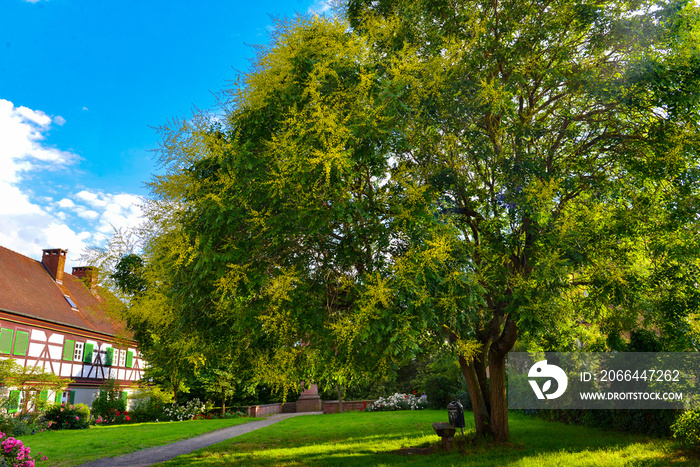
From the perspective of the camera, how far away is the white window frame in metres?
26.4

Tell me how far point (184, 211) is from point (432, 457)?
7050mm

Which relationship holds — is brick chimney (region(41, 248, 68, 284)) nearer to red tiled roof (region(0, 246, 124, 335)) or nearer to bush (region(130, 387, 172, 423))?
red tiled roof (region(0, 246, 124, 335))

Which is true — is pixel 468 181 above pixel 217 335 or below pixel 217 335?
above

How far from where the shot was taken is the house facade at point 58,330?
73.5ft

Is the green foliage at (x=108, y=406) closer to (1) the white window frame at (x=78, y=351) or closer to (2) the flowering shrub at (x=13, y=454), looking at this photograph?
(1) the white window frame at (x=78, y=351)

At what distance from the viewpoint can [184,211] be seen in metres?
9.05

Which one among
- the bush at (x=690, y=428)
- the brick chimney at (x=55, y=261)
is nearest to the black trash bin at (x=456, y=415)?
the bush at (x=690, y=428)

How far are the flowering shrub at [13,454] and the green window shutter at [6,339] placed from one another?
55.0 feet

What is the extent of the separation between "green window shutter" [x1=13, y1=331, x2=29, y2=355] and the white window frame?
143 inches

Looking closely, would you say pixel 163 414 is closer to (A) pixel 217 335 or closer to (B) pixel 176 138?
(A) pixel 217 335

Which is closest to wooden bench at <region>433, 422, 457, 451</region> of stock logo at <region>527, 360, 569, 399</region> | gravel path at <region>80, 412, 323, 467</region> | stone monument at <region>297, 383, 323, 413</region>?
stock logo at <region>527, 360, 569, 399</region>

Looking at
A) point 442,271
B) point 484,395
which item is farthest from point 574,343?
point 442,271

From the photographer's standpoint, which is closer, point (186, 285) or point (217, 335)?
point (186, 285)

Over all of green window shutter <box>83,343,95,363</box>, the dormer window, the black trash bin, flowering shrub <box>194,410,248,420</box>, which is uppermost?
the dormer window
